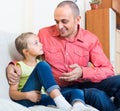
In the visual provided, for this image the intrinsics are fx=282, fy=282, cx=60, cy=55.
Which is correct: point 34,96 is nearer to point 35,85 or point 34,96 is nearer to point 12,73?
point 35,85

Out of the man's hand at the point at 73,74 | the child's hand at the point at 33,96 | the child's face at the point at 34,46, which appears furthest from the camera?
the child's face at the point at 34,46

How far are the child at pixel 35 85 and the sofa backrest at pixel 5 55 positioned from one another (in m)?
0.04

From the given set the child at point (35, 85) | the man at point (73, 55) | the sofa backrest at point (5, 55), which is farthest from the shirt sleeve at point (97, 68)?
the sofa backrest at point (5, 55)

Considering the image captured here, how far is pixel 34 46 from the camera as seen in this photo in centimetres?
177

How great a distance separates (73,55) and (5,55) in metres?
0.45

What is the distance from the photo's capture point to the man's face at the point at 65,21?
5.99 ft

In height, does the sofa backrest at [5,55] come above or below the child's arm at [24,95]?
above

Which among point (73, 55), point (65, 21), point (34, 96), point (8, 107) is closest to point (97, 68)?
point (73, 55)

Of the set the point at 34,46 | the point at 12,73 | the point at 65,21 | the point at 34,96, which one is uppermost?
the point at 65,21

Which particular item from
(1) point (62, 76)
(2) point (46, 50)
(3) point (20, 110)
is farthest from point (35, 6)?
(3) point (20, 110)

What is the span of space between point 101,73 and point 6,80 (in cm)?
59

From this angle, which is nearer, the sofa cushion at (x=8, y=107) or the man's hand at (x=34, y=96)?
the sofa cushion at (x=8, y=107)

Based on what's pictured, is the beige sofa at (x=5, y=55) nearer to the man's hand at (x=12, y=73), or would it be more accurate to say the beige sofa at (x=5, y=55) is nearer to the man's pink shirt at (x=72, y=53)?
the man's hand at (x=12, y=73)

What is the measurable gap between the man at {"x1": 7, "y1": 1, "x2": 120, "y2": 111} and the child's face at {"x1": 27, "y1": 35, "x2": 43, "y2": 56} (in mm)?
83
